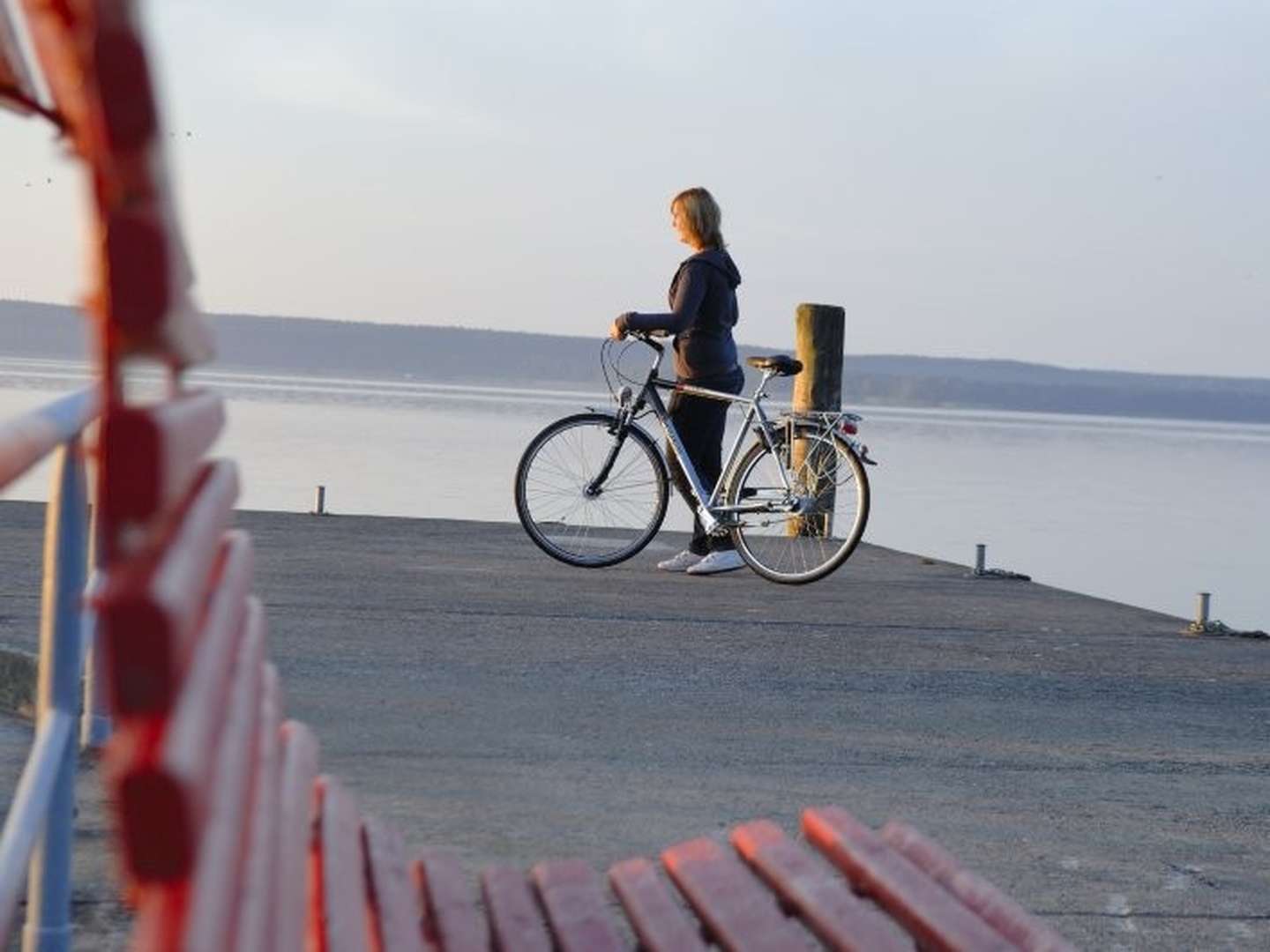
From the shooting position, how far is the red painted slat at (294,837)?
1.69 meters

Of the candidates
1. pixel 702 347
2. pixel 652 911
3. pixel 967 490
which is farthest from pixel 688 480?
pixel 967 490

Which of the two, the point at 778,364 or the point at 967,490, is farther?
the point at 967,490

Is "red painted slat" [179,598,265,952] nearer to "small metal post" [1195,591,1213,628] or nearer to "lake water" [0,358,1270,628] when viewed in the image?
"lake water" [0,358,1270,628]

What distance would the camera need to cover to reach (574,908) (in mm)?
2688

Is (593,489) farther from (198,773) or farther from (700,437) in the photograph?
(198,773)

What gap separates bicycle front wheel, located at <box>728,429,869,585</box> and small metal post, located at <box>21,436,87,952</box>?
6528mm

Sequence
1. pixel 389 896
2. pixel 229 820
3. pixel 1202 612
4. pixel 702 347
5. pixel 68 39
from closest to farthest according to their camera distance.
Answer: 1. pixel 68 39
2. pixel 229 820
3. pixel 389 896
4. pixel 1202 612
5. pixel 702 347

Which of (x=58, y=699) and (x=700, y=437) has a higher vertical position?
(x=700, y=437)

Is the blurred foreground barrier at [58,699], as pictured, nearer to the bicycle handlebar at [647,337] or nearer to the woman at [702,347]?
the bicycle handlebar at [647,337]

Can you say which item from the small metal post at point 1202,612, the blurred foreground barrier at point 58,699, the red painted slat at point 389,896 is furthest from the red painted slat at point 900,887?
the small metal post at point 1202,612

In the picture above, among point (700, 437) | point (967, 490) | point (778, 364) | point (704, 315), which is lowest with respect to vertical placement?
point (967, 490)

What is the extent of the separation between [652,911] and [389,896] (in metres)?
0.37

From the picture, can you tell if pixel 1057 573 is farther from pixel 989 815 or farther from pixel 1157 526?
pixel 989 815

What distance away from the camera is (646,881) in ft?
9.34
